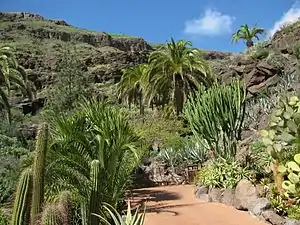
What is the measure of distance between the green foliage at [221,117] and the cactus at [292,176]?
3.40m

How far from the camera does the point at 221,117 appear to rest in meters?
12.6

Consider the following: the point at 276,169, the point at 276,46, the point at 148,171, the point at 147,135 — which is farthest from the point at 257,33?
the point at 276,169

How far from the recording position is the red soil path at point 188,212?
9469mm

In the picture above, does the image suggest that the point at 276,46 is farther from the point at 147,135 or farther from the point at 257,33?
the point at 257,33

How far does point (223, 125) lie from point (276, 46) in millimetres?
15283

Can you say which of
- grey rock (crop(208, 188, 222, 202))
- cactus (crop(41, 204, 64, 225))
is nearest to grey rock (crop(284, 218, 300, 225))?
grey rock (crop(208, 188, 222, 202))

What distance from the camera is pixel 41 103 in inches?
1699

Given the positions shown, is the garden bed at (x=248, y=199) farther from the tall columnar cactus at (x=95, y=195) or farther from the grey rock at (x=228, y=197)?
the tall columnar cactus at (x=95, y=195)

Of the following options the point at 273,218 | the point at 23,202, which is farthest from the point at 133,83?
the point at 23,202

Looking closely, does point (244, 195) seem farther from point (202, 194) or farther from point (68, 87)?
point (68, 87)

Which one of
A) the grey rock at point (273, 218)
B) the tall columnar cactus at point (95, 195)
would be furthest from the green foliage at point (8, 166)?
the grey rock at point (273, 218)

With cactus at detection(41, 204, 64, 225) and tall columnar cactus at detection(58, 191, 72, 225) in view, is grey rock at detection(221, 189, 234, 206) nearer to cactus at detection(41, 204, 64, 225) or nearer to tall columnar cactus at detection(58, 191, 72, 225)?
tall columnar cactus at detection(58, 191, 72, 225)

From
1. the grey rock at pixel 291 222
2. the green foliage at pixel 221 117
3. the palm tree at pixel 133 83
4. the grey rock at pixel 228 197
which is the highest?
the palm tree at pixel 133 83

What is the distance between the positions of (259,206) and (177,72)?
1566 cm
